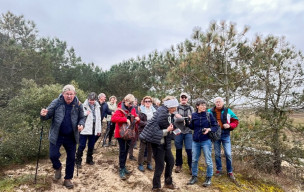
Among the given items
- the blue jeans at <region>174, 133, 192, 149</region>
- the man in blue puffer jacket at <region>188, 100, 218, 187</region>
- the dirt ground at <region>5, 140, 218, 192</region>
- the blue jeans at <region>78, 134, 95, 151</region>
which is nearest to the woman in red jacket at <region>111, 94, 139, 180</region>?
the dirt ground at <region>5, 140, 218, 192</region>

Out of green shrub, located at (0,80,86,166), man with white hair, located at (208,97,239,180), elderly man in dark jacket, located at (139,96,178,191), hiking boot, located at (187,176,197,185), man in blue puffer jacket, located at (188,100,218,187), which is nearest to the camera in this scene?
elderly man in dark jacket, located at (139,96,178,191)

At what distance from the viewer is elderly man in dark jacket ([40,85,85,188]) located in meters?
3.57

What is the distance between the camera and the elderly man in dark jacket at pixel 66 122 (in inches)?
141

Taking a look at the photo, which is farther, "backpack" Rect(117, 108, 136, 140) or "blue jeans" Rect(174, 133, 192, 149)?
"blue jeans" Rect(174, 133, 192, 149)

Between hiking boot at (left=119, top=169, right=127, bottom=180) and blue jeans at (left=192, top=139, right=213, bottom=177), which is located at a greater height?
blue jeans at (left=192, top=139, right=213, bottom=177)

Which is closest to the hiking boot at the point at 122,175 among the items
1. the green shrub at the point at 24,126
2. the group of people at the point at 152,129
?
the group of people at the point at 152,129

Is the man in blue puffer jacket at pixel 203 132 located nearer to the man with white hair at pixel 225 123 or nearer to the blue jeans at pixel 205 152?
the blue jeans at pixel 205 152

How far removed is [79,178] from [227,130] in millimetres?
3280

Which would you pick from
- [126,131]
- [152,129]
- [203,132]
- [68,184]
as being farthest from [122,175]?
[203,132]

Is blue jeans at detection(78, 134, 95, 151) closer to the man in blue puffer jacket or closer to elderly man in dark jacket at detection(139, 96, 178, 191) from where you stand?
elderly man in dark jacket at detection(139, 96, 178, 191)

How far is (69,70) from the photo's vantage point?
18172 mm

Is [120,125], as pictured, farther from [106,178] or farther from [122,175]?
[106,178]

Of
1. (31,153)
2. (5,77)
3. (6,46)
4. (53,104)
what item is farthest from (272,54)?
(6,46)

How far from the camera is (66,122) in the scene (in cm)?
363
